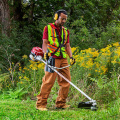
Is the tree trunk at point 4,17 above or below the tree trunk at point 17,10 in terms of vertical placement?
below

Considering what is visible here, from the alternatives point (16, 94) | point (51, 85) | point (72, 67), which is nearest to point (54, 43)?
point (51, 85)

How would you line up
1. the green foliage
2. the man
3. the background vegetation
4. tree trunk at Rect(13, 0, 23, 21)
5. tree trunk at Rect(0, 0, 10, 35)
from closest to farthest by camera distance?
the man, the background vegetation, the green foliage, tree trunk at Rect(0, 0, 10, 35), tree trunk at Rect(13, 0, 23, 21)

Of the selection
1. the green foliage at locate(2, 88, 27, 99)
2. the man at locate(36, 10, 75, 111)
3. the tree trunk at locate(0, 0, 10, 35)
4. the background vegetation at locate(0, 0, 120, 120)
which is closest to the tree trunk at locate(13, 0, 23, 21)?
the background vegetation at locate(0, 0, 120, 120)

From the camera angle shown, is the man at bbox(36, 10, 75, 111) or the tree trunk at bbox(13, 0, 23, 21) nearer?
the man at bbox(36, 10, 75, 111)

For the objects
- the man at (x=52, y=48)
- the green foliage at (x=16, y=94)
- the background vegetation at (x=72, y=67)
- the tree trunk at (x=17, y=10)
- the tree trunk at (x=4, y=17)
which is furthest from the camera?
the tree trunk at (x=17, y=10)

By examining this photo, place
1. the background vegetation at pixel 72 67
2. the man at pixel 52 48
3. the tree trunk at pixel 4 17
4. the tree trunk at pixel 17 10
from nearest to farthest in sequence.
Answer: the man at pixel 52 48
the background vegetation at pixel 72 67
the tree trunk at pixel 4 17
the tree trunk at pixel 17 10

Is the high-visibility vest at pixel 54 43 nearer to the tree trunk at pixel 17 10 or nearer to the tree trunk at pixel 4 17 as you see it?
the tree trunk at pixel 4 17

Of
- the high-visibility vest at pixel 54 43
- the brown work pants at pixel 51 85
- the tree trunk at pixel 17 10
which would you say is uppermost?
the tree trunk at pixel 17 10

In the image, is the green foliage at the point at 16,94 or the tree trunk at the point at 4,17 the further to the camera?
the tree trunk at the point at 4,17

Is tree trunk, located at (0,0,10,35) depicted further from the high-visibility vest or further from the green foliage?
the high-visibility vest

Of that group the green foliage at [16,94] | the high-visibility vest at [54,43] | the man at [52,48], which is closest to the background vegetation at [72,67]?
the green foliage at [16,94]

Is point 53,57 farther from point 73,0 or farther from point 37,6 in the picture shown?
point 37,6

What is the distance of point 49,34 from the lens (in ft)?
13.1

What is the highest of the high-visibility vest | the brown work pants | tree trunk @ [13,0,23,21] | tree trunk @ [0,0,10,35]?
tree trunk @ [13,0,23,21]
